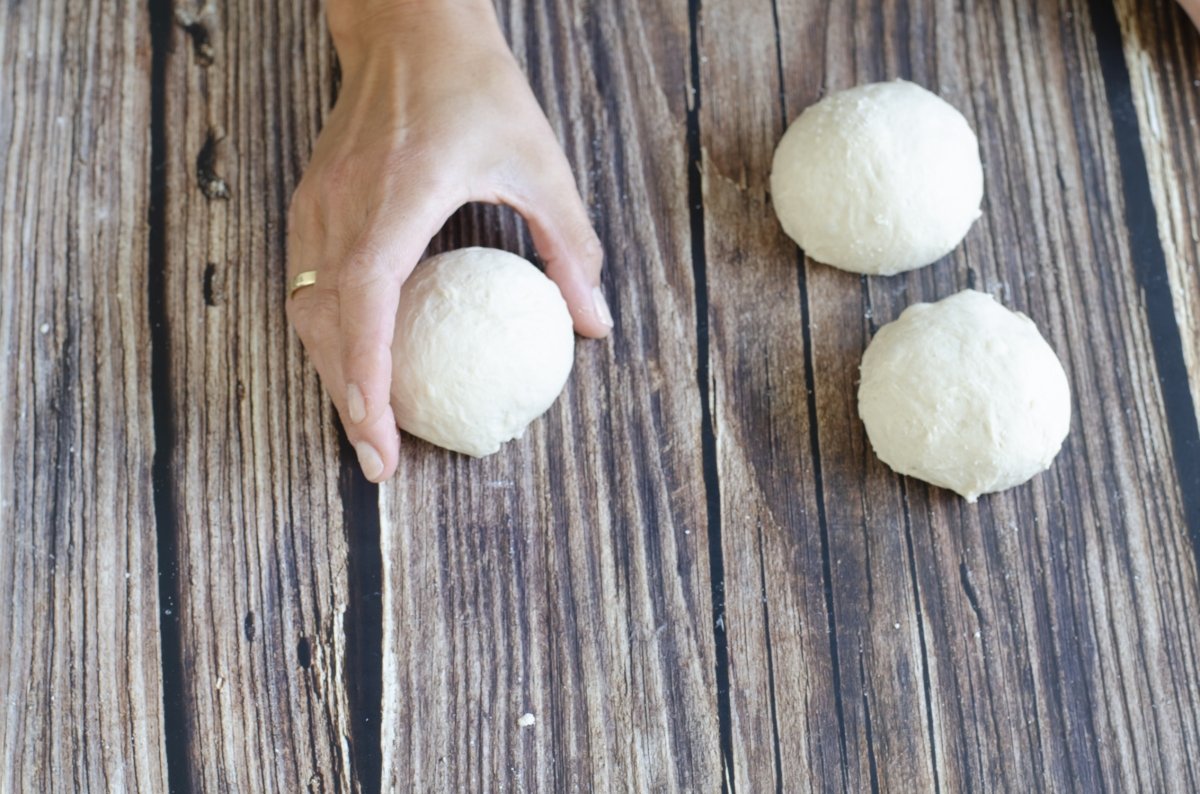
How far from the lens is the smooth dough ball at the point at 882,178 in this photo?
99 centimetres

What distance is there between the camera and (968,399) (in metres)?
0.93

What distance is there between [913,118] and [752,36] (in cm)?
24

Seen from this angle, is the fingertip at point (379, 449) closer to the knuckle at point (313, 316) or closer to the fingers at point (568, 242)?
the knuckle at point (313, 316)

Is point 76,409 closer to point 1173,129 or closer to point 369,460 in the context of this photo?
point 369,460

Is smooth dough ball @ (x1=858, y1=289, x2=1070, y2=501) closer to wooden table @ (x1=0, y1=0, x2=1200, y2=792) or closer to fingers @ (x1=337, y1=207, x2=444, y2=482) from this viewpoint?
wooden table @ (x1=0, y1=0, x2=1200, y2=792)

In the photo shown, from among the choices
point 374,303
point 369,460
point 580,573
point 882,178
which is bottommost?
point 580,573

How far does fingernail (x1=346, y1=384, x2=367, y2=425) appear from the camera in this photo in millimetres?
896

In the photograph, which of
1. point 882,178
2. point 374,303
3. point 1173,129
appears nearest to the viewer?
point 374,303

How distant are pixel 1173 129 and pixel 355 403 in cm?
89

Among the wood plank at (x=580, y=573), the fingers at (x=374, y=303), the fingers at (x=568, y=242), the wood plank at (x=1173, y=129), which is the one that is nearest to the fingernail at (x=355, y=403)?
the fingers at (x=374, y=303)

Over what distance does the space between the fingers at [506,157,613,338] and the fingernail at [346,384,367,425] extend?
227 mm

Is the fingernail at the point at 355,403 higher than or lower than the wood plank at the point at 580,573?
higher

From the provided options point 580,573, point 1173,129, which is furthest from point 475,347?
point 1173,129

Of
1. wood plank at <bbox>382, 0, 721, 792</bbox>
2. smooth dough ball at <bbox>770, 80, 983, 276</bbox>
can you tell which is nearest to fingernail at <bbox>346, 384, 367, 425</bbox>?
wood plank at <bbox>382, 0, 721, 792</bbox>
